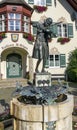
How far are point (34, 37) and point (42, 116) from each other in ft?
55.1

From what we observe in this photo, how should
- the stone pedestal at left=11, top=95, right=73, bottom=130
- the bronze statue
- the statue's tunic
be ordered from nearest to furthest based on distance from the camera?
the stone pedestal at left=11, top=95, right=73, bottom=130 → the bronze statue → the statue's tunic

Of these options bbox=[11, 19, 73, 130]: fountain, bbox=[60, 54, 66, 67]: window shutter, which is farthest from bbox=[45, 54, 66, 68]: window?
bbox=[11, 19, 73, 130]: fountain

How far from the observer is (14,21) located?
69.4 feet

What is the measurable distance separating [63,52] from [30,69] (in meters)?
3.76

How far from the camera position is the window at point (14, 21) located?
21033 mm

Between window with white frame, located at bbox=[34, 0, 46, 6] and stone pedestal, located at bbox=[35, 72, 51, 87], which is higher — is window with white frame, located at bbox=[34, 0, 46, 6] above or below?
above

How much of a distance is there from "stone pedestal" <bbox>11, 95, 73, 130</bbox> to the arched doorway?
664 inches

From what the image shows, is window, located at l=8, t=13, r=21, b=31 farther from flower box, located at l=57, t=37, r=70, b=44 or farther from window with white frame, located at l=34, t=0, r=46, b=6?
flower box, located at l=57, t=37, r=70, b=44

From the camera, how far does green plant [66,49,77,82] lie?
22.0 meters

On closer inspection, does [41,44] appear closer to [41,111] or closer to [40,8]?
[41,111]

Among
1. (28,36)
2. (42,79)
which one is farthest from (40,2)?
(42,79)

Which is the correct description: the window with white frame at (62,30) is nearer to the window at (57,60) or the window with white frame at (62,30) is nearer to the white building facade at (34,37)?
the white building facade at (34,37)

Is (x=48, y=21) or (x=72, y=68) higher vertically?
(x=48, y=21)

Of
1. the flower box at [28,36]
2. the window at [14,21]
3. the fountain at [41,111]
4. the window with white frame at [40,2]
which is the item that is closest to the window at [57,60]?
the flower box at [28,36]
